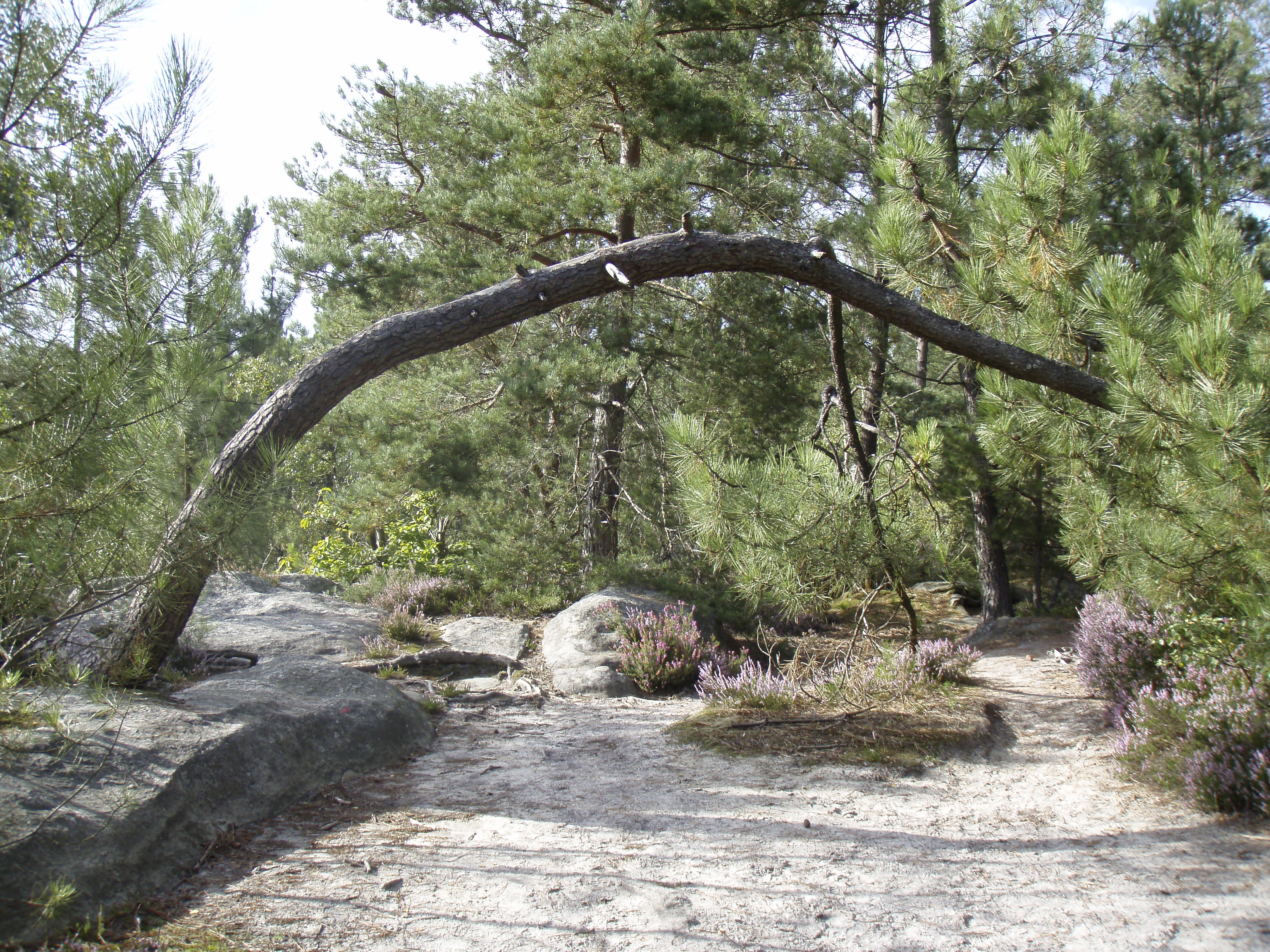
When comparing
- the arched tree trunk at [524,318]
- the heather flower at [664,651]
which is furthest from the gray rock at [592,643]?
the arched tree trunk at [524,318]

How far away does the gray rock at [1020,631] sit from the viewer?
858 cm

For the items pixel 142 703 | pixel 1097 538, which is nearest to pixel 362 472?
pixel 142 703

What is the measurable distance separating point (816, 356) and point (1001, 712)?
453cm

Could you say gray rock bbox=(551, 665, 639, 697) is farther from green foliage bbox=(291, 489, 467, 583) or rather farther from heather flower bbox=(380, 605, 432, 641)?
green foliage bbox=(291, 489, 467, 583)

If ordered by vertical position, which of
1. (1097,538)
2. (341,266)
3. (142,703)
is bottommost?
(142,703)

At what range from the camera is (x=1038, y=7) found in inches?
368

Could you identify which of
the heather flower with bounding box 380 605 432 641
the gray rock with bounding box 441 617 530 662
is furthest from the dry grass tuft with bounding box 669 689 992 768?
the heather flower with bounding box 380 605 432 641

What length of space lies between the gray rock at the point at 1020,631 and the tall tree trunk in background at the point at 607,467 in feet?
14.4

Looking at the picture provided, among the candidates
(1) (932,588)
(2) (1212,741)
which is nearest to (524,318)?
(2) (1212,741)

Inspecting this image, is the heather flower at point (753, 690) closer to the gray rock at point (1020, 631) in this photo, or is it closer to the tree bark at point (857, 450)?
the tree bark at point (857, 450)

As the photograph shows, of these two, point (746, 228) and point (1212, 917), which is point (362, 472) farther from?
point (1212, 917)

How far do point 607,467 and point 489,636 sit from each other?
255 centimetres

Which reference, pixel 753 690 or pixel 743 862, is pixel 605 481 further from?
pixel 743 862

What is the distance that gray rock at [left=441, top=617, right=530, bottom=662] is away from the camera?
803 cm
